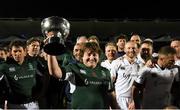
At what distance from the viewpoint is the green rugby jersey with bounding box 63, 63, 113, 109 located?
17.6 ft

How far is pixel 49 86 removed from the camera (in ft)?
20.1

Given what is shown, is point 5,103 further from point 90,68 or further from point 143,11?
point 143,11

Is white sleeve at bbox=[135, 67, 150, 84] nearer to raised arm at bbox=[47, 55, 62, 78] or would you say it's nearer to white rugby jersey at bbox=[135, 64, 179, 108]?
white rugby jersey at bbox=[135, 64, 179, 108]

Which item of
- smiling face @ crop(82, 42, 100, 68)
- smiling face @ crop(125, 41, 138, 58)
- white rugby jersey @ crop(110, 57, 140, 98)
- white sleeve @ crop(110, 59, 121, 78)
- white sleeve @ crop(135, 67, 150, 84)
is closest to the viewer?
smiling face @ crop(82, 42, 100, 68)

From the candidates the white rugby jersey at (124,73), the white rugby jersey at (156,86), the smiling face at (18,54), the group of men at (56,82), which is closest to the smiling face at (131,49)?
the group of men at (56,82)

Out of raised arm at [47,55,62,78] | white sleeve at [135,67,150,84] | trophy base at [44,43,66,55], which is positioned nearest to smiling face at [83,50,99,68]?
raised arm at [47,55,62,78]

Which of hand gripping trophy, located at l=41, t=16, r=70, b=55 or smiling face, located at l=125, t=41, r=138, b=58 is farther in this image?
smiling face, located at l=125, t=41, r=138, b=58

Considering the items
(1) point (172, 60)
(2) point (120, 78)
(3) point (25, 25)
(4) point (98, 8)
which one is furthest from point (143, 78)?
(4) point (98, 8)

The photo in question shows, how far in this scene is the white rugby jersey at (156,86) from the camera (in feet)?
20.2

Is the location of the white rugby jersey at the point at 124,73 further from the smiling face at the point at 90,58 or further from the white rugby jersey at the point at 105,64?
the smiling face at the point at 90,58

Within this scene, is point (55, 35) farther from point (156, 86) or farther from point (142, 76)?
point (156, 86)

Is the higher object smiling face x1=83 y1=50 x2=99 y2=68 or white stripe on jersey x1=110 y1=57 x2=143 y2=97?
smiling face x1=83 y1=50 x2=99 y2=68

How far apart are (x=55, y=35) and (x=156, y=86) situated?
191 cm

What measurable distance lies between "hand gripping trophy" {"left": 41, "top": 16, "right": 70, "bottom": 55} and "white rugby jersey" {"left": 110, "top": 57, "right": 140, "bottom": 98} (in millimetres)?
2182
